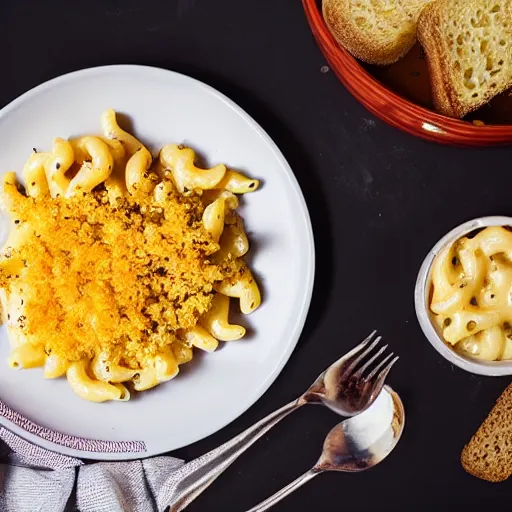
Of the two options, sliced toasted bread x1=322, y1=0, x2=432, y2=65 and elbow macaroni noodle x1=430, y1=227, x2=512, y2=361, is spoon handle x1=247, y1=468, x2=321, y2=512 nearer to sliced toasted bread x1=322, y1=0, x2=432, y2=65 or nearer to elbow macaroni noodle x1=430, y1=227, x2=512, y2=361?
elbow macaroni noodle x1=430, y1=227, x2=512, y2=361

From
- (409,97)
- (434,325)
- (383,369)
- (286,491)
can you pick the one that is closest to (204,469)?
(286,491)

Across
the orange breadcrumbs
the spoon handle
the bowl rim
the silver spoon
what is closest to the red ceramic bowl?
the bowl rim

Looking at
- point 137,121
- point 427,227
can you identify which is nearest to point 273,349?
point 427,227

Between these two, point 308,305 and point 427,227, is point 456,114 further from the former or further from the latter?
point 308,305

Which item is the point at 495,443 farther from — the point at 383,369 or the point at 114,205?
the point at 114,205

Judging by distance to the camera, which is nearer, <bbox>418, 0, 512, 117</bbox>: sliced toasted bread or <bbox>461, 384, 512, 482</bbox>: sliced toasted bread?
<bbox>418, 0, 512, 117</bbox>: sliced toasted bread
